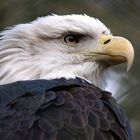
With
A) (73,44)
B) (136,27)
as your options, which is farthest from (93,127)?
(136,27)

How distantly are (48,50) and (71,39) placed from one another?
0.21 meters

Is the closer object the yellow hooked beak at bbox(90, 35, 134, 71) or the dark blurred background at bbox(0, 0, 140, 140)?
the yellow hooked beak at bbox(90, 35, 134, 71)

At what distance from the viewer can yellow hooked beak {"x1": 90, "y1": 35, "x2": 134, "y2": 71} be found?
8.21 m

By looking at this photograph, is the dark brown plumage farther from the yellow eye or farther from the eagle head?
the yellow eye

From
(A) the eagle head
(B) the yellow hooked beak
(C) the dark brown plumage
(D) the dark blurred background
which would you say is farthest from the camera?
(D) the dark blurred background

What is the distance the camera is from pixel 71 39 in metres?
8.55

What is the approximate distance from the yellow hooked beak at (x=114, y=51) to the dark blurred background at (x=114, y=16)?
2.94ft

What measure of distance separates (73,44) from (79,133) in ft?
4.77

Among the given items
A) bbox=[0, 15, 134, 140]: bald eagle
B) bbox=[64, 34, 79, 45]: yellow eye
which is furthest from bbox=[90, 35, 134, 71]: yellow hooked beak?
bbox=[64, 34, 79, 45]: yellow eye

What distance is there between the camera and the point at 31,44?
27.9 ft

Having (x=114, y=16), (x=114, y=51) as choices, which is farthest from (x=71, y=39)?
(x=114, y=16)

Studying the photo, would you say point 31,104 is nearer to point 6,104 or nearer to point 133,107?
point 6,104

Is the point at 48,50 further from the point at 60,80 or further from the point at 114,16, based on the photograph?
the point at 114,16

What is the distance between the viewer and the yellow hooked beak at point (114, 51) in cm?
821
